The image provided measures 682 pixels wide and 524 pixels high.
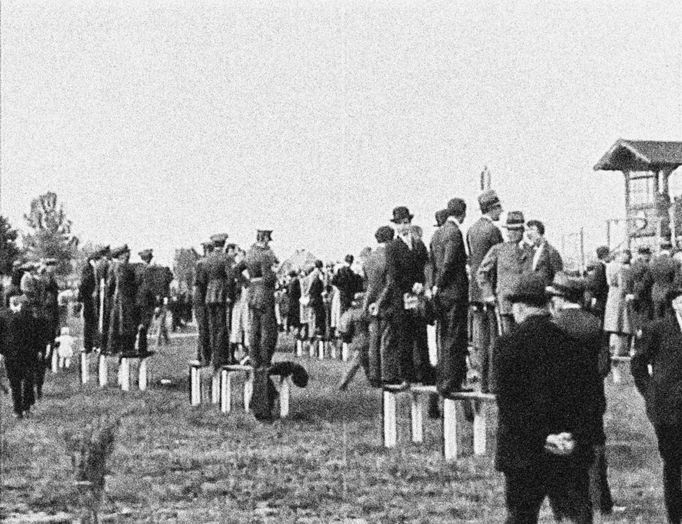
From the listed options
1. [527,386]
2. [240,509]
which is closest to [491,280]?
[240,509]

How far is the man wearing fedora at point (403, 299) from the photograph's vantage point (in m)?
15.3

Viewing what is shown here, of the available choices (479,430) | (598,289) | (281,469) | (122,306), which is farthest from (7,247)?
(281,469)

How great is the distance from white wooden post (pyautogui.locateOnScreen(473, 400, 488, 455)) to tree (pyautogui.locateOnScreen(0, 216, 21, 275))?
32.8 meters

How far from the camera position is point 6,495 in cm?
1175

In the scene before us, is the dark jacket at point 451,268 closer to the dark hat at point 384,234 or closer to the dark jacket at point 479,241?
the dark jacket at point 479,241

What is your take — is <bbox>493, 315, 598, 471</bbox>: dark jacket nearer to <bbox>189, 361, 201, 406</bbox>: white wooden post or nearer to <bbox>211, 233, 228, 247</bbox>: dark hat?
<bbox>211, 233, 228, 247</bbox>: dark hat

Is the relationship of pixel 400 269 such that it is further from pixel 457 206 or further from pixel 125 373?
pixel 125 373

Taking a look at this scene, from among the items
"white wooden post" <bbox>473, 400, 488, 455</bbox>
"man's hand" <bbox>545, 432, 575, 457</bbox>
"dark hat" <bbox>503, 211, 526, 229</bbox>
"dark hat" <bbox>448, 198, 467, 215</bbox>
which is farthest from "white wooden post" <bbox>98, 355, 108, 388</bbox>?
"man's hand" <bbox>545, 432, 575, 457</bbox>

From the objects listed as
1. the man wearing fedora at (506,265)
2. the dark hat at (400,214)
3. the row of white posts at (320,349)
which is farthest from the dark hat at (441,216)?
the row of white posts at (320,349)

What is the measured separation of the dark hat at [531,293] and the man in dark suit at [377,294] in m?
7.79

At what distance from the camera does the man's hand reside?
Answer: 7.43 meters

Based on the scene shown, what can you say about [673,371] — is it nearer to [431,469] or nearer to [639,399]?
[431,469]

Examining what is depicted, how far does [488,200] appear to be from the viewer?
44.6ft

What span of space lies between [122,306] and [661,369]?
1524 centimetres
